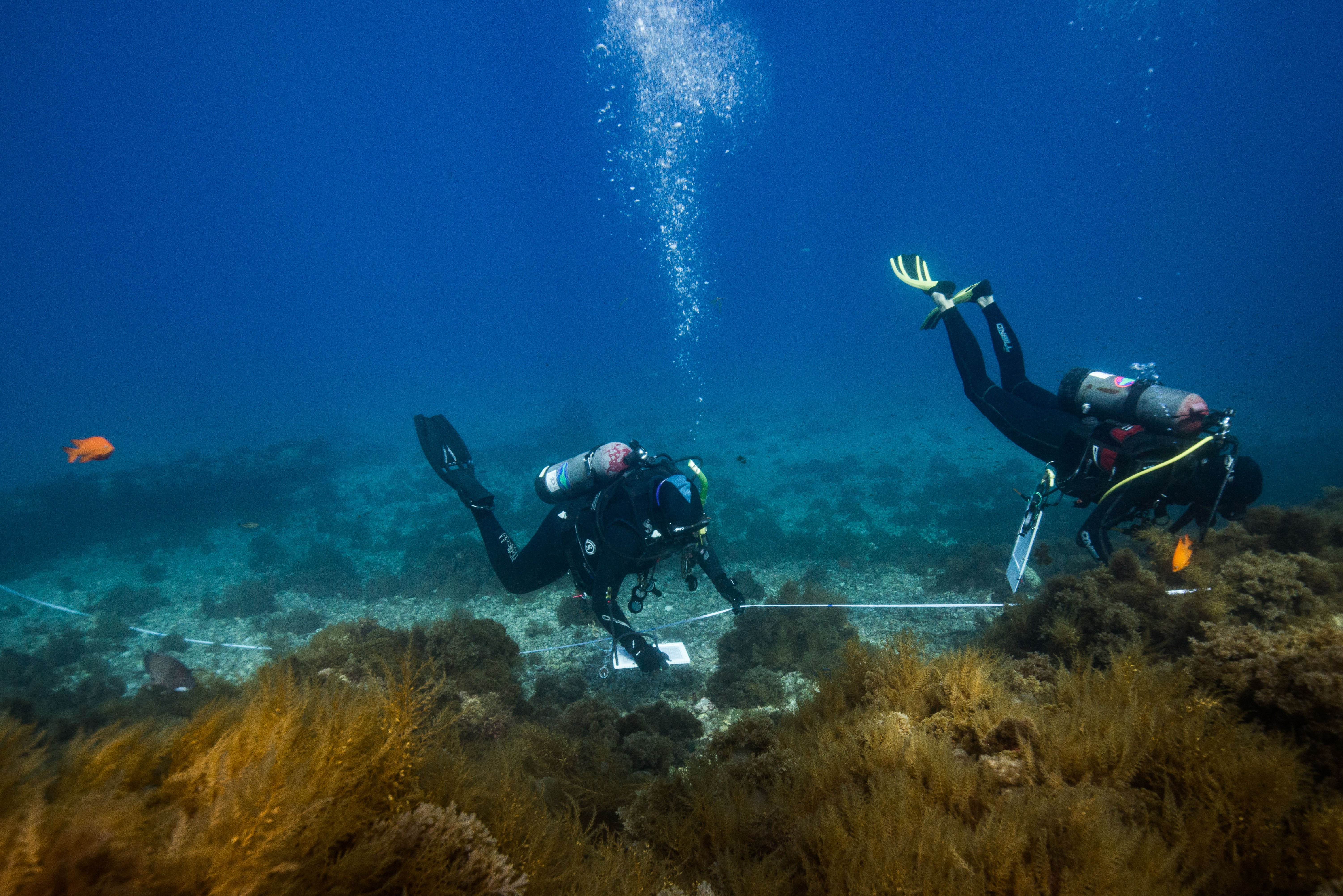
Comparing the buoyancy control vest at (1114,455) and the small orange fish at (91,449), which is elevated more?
the small orange fish at (91,449)

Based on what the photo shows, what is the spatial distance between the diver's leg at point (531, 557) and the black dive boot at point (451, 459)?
327 mm

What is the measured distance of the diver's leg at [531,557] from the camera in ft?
23.4

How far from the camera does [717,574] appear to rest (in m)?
5.90

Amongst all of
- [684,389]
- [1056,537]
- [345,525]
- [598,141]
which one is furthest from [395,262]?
[1056,537]

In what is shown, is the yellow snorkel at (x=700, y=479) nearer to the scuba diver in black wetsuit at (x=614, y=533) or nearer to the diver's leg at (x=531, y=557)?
the scuba diver in black wetsuit at (x=614, y=533)

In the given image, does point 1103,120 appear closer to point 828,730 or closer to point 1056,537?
point 1056,537

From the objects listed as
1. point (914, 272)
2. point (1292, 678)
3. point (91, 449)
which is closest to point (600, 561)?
point (1292, 678)

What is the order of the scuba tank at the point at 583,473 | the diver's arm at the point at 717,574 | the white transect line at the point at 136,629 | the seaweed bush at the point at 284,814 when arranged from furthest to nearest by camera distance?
the white transect line at the point at 136,629, the scuba tank at the point at 583,473, the diver's arm at the point at 717,574, the seaweed bush at the point at 284,814

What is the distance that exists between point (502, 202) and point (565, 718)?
137984 mm

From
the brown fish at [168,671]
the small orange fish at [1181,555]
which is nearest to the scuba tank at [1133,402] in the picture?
the small orange fish at [1181,555]

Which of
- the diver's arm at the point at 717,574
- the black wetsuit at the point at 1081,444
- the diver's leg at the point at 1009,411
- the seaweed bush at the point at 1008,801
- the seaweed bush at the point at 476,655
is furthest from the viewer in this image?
the diver's leg at the point at 1009,411

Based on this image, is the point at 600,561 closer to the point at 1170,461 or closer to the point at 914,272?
the point at 1170,461

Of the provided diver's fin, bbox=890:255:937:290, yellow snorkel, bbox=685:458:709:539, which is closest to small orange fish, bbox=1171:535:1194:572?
diver's fin, bbox=890:255:937:290

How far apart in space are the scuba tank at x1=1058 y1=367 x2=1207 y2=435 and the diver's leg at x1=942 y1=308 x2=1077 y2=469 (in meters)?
0.32
